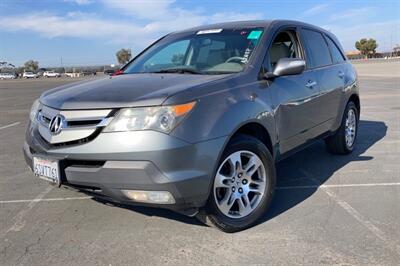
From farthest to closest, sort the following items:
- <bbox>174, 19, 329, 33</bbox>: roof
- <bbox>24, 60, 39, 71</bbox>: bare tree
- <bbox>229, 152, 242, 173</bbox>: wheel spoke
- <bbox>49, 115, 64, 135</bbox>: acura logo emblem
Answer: <bbox>24, 60, 39, 71</bbox>: bare tree < <bbox>174, 19, 329, 33</bbox>: roof < <bbox>229, 152, 242, 173</bbox>: wheel spoke < <bbox>49, 115, 64, 135</bbox>: acura logo emblem

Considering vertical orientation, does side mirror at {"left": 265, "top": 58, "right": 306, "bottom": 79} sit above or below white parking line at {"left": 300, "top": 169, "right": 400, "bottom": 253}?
above

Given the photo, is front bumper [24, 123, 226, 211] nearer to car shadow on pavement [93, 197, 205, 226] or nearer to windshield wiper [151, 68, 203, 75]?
car shadow on pavement [93, 197, 205, 226]

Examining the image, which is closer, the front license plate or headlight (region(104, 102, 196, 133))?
headlight (region(104, 102, 196, 133))

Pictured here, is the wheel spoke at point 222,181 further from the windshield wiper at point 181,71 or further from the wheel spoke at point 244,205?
the windshield wiper at point 181,71

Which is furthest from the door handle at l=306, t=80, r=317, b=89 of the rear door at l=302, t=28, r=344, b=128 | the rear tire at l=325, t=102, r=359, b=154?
the rear tire at l=325, t=102, r=359, b=154

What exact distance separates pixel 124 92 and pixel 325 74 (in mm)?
2988

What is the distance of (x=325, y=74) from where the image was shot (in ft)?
18.5

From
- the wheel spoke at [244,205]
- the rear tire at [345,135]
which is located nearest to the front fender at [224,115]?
the wheel spoke at [244,205]

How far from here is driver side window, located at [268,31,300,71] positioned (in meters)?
4.66

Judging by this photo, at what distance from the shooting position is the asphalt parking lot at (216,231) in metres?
3.42

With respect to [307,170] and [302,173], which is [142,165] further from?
[307,170]

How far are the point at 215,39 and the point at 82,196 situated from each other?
2.20 meters

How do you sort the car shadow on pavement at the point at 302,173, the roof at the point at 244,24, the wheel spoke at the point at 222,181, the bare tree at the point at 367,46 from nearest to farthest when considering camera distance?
1. the wheel spoke at the point at 222,181
2. the car shadow on pavement at the point at 302,173
3. the roof at the point at 244,24
4. the bare tree at the point at 367,46

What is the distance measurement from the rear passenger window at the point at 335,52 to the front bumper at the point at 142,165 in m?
3.38
